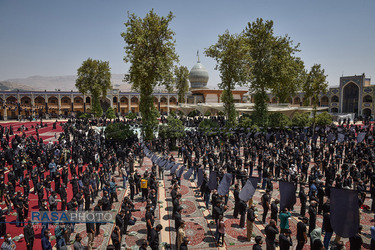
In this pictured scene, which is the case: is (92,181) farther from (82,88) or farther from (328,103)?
(328,103)

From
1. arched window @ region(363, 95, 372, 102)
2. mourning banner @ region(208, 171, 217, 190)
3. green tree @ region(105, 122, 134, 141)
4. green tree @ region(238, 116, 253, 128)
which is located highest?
arched window @ region(363, 95, 372, 102)

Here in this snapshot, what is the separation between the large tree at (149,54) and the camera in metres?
24.7

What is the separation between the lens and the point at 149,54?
2506 centimetres

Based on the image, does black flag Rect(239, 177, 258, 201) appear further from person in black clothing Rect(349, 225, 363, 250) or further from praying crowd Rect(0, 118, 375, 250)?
person in black clothing Rect(349, 225, 363, 250)

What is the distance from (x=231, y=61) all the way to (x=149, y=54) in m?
9.40

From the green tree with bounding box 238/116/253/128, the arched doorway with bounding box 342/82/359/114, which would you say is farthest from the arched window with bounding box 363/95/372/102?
the green tree with bounding box 238/116/253/128

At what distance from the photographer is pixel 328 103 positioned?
59.5 meters

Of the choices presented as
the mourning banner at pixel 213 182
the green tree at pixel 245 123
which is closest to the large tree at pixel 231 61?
the green tree at pixel 245 123

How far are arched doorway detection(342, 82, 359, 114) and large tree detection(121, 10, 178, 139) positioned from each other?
47157 millimetres

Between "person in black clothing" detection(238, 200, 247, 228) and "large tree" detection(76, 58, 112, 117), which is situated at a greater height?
"large tree" detection(76, 58, 112, 117)

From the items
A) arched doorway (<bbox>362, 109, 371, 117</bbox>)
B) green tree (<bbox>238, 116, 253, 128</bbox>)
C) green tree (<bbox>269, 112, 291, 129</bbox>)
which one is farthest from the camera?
arched doorway (<bbox>362, 109, 371, 117</bbox>)

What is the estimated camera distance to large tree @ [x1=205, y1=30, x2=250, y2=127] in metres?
27.1

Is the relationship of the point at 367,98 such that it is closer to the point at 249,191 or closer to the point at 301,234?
the point at 249,191

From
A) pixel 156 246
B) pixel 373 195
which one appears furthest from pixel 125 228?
pixel 373 195
